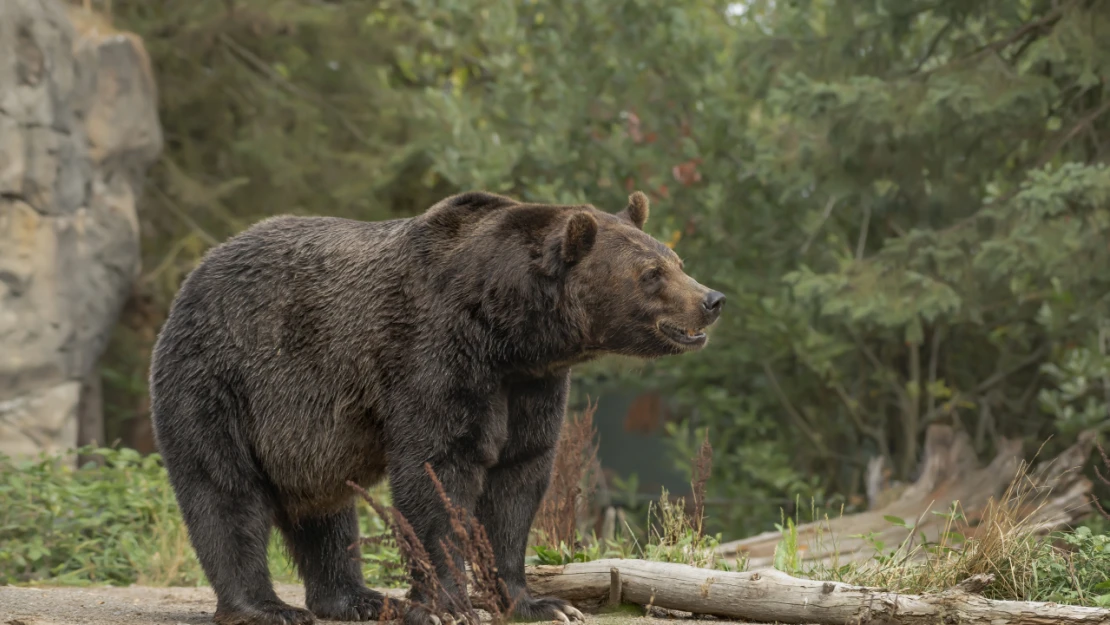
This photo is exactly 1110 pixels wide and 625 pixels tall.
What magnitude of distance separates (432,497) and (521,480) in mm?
482

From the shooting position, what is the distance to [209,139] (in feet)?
52.8

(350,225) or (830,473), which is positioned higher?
(350,225)

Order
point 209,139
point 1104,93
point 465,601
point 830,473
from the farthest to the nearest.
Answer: point 209,139, point 830,473, point 1104,93, point 465,601

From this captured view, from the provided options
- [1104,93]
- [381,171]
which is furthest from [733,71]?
A: [381,171]

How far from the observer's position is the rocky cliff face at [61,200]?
12148 millimetres

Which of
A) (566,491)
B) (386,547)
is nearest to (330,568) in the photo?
(566,491)

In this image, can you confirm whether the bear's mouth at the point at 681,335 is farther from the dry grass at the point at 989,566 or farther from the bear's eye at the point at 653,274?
the dry grass at the point at 989,566

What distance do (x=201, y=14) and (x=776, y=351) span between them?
300 inches

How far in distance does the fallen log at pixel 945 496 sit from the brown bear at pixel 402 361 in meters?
3.34

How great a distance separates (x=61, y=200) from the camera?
12656 millimetres

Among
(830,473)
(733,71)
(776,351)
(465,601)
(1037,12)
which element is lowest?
(830,473)

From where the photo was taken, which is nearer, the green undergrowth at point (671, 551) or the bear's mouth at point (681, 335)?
the bear's mouth at point (681, 335)

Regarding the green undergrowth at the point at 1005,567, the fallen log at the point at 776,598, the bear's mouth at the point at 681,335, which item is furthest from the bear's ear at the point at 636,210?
the green undergrowth at the point at 1005,567

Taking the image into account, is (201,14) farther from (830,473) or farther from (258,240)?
(258,240)
